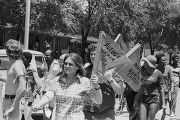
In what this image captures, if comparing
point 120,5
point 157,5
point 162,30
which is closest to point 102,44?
point 120,5

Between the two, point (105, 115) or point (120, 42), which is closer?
point (105, 115)

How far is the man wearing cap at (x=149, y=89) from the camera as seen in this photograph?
7574mm

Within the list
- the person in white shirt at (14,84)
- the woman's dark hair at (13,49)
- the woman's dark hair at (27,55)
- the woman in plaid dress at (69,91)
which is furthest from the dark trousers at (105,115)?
the woman's dark hair at (27,55)

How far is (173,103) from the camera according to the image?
38.4 ft

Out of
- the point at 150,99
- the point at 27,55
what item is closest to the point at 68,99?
the point at 27,55

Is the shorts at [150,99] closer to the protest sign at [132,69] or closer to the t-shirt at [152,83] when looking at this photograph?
the t-shirt at [152,83]

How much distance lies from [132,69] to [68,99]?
5.39 feet

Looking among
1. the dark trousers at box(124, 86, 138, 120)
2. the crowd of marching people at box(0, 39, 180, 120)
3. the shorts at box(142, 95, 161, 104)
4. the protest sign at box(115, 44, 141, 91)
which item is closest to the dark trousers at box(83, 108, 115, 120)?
the crowd of marching people at box(0, 39, 180, 120)

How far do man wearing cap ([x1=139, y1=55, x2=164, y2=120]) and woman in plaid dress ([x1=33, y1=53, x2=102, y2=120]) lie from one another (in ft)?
10.1

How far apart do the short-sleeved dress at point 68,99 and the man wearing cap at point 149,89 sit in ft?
10.4

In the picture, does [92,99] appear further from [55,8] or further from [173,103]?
[55,8]

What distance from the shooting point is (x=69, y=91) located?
4.49 metres

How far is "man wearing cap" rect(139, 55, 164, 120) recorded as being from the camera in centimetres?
757

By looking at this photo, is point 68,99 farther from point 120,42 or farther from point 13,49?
point 120,42
